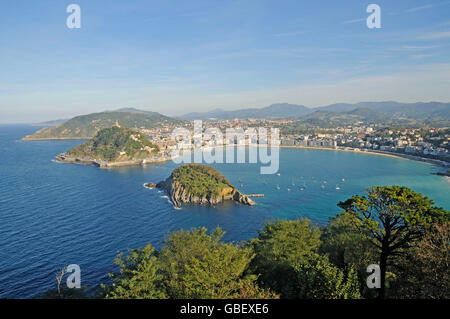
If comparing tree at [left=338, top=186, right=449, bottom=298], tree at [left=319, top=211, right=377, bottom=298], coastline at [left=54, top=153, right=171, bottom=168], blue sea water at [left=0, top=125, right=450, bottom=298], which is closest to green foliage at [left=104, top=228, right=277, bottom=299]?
tree at [left=319, top=211, right=377, bottom=298]

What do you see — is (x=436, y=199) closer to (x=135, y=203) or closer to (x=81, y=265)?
(x=135, y=203)

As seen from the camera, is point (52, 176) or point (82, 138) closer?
point (52, 176)

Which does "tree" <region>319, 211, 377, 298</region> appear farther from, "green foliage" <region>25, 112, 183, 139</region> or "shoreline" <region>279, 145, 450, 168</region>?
"green foliage" <region>25, 112, 183, 139</region>

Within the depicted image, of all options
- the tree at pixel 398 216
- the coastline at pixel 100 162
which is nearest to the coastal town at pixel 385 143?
the coastline at pixel 100 162

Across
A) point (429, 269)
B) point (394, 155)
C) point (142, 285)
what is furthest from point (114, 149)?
point (394, 155)
